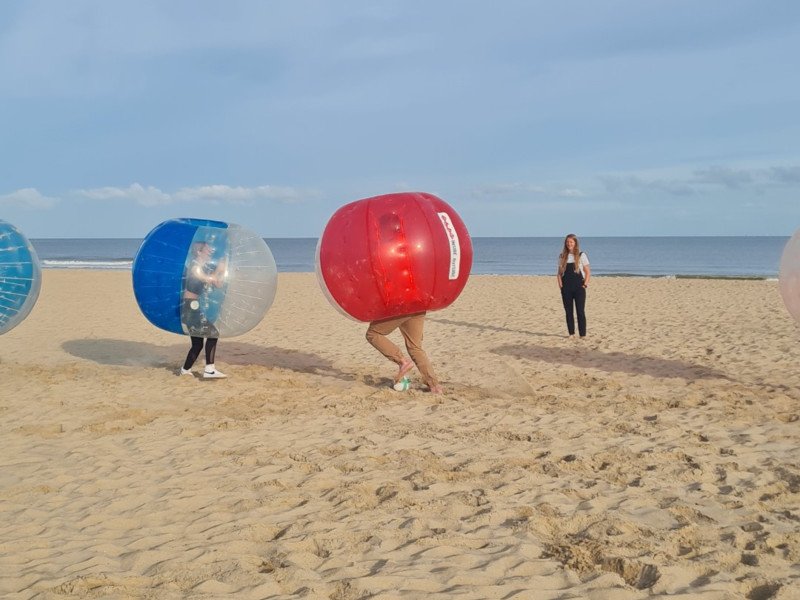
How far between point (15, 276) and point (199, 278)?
2.53 metres

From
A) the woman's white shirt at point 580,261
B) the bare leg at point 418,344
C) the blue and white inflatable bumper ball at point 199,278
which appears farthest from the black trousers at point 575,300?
the blue and white inflatable bumper ball at point 199,278

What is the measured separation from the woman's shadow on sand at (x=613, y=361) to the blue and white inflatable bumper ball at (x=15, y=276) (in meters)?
6.66

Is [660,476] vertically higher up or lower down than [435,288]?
lower down

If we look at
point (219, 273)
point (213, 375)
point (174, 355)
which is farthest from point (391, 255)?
point (174, 355)

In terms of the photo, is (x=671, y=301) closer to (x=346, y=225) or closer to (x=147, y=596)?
(x=346, y=225)

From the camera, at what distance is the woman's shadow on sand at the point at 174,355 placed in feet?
33.6

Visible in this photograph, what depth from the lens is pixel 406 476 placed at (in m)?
5.16

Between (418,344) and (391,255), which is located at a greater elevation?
(391,255)

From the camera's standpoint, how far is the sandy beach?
140 inches

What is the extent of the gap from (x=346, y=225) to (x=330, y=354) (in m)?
4.59

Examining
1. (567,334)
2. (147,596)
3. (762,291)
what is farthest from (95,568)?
(762,291)

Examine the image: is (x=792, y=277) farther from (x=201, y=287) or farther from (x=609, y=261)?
(x=609, y=261)

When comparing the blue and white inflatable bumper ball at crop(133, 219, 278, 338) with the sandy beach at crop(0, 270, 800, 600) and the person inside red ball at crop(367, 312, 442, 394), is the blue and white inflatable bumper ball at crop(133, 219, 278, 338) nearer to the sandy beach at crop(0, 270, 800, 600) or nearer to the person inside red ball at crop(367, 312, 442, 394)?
the sandy beach at crop(0, 270, 800, 600)

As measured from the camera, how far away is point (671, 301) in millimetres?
19391
